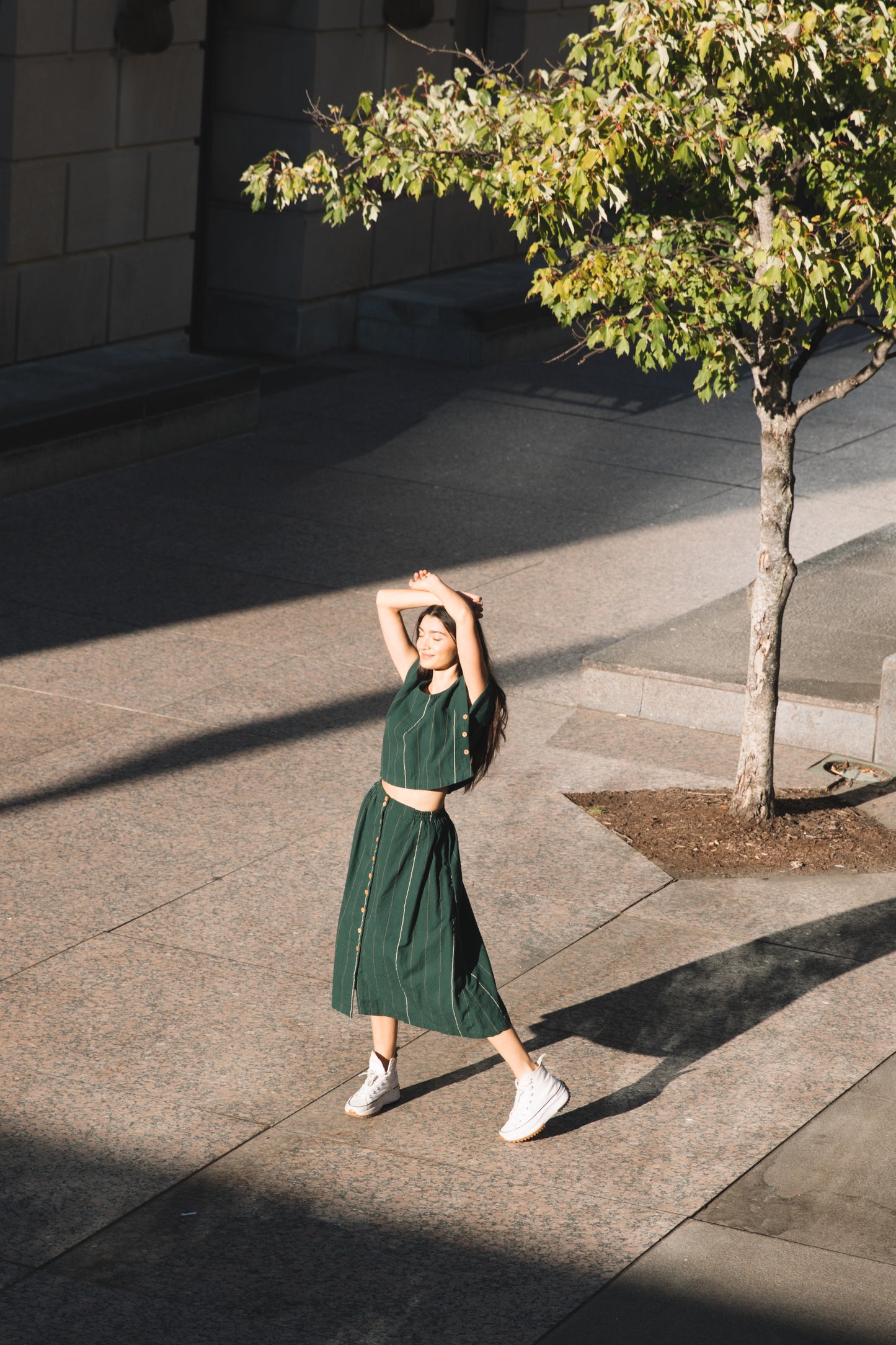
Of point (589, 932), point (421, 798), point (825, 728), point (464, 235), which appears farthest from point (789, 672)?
point (464, 235)

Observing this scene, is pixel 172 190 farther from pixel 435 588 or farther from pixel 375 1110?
pixel 375 1110

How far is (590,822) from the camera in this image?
8.30 meters

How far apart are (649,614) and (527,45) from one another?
11.9 meters

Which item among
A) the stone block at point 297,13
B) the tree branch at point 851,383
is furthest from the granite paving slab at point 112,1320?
the stone block at point 297,13

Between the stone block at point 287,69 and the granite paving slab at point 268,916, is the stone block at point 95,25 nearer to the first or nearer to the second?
the stone block at point 287,69

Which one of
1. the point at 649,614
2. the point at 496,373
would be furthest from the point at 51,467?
the point at 496,373

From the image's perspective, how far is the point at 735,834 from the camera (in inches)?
322

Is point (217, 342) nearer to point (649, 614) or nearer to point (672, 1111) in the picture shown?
point (649, 614)

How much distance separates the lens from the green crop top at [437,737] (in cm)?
562

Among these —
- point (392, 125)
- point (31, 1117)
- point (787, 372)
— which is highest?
point (392, 125)

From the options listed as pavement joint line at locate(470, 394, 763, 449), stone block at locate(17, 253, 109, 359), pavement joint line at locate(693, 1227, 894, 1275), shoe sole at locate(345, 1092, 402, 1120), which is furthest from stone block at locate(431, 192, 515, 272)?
pavement joint line at locate(693, 1227, 894, 1275)

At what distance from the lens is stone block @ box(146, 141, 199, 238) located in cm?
1628

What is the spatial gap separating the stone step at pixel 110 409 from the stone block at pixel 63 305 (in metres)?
0.18

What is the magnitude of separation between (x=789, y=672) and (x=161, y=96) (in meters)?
9.19
